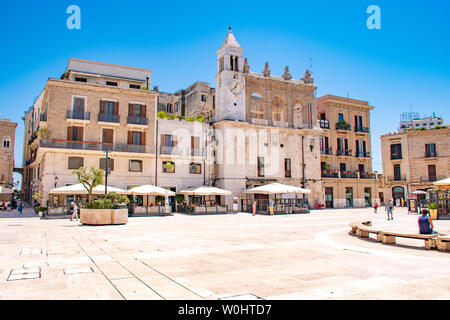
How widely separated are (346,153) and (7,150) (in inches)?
1970

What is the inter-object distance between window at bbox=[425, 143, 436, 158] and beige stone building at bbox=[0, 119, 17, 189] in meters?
61.2

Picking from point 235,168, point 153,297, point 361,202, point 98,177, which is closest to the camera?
point 153,297

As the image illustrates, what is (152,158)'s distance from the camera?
33188mm

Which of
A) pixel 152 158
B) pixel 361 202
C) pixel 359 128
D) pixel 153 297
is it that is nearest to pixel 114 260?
pixel 153 297

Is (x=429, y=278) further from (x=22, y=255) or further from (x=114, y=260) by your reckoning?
(x=22, y=255)

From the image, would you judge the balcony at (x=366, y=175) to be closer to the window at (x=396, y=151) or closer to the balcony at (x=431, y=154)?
the window at (x=396, y=151)

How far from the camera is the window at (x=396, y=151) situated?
50250mm

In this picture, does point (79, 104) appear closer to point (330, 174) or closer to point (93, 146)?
point (93, 146)

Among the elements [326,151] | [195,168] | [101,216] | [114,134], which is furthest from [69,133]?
[326,151]

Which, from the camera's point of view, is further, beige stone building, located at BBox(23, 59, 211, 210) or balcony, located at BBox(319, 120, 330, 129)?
balcony, located at BBox(319, 120, 330, 129)

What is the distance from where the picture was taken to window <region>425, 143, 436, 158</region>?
157ft

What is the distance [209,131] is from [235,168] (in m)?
4.96

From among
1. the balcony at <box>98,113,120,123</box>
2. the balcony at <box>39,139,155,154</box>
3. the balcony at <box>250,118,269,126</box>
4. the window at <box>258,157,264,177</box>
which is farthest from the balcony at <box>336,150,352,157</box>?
the balcony at <box>98,113,120,123</box>

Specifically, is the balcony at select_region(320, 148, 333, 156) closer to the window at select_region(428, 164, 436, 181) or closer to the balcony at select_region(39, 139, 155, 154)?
the window at select_region(428, 164, 436, 181)
